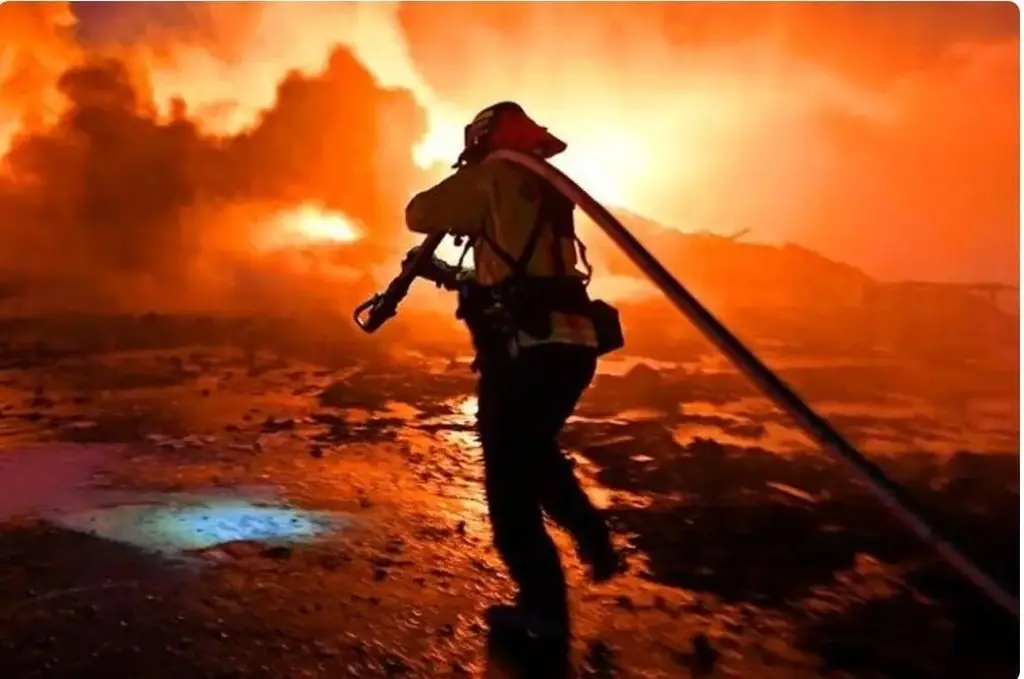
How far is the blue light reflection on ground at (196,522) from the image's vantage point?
2896mm

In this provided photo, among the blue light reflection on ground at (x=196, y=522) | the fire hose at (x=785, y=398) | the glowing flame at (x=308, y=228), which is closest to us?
the fire hose at (x=785, y=398)

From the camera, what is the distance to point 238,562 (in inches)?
110

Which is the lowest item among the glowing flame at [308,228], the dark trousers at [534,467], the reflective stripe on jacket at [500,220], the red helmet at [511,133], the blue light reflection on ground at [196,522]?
the blue light reflection on ground at [196,522]

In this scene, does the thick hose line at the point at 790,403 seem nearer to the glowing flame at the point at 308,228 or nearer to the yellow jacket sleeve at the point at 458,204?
the yellow jacket sleeve at the point at 458,204

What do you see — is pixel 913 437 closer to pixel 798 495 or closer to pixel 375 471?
pixel 798 495

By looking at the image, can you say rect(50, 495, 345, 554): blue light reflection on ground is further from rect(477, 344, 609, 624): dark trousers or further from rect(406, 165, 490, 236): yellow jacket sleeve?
rect(406, 165, 490, 236): yellow jacket sleeve

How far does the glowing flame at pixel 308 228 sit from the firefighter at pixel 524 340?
4.88 ft

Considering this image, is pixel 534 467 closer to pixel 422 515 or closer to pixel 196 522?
pixel 422 515

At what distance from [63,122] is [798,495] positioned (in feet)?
12.2

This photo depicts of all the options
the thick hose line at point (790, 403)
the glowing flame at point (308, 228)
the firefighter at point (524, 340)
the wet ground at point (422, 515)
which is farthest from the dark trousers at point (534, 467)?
the glowing flame at point (308, 228)

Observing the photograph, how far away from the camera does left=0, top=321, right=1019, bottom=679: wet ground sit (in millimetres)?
2461

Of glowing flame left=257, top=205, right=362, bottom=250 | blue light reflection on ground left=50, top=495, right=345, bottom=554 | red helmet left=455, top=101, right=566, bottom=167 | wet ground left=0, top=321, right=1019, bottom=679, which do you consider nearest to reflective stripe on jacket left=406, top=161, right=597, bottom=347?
red helmet left=455, top=101, right=566, bottom=167

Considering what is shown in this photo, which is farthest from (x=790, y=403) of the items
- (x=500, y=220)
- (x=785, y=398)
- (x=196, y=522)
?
(x=196, y=522)

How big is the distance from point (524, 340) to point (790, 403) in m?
0.75
